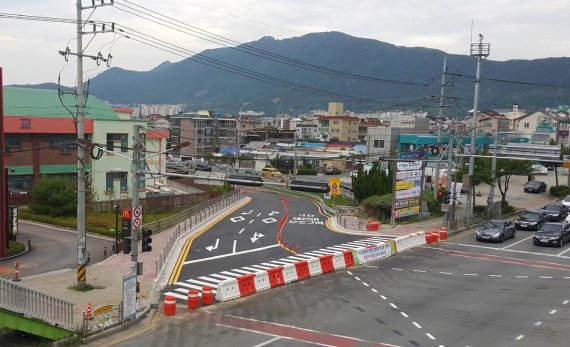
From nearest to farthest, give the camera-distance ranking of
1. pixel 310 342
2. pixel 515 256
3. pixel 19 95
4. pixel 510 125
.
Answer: pixel 310 342 → pixel 515 256 → pixel 19 95 → pixel 510 125

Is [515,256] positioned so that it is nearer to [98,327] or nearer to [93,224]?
[98,327]

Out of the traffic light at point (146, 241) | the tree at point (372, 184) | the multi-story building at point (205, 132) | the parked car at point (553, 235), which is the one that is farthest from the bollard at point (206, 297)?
the multi-story building at point (205, 132)

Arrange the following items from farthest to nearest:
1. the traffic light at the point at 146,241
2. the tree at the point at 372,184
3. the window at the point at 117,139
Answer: the window at the point at 117,139
the tree at the point at 372,184
the traffic light at the point at 146,241

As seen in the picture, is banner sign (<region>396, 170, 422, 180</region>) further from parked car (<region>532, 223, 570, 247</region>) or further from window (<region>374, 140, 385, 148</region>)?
window (<region>374, 140, 385, 148</region>)

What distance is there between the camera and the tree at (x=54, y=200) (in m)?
42.2

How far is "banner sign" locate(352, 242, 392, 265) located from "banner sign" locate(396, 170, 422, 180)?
40.3ft

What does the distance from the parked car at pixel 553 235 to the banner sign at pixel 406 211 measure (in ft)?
33.2

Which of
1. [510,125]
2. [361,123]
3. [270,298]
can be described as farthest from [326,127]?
[270,298]

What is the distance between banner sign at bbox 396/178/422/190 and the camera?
4472cm

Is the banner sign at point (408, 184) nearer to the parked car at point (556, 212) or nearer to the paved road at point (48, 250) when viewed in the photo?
the parked car at point (556, 212)

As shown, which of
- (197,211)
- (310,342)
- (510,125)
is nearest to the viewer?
(310,342)

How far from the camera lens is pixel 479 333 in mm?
18906

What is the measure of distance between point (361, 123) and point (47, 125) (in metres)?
126

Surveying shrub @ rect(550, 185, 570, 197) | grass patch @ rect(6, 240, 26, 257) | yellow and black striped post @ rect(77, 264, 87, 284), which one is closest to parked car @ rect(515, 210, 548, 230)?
shrub @ rect(550, 185, 570, 197)
